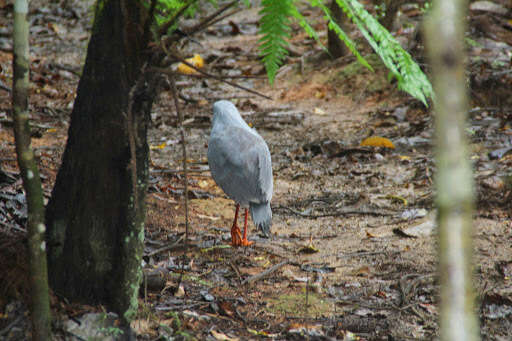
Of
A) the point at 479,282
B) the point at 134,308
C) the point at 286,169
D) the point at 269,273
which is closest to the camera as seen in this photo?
the point at 134,308

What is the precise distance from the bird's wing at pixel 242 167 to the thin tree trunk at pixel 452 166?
11.1 feet

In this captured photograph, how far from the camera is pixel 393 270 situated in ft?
11.8

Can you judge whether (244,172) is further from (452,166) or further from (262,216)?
(452,166)

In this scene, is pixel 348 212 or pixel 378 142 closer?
pixel 348 212

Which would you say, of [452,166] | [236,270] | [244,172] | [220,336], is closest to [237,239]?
[244,172]

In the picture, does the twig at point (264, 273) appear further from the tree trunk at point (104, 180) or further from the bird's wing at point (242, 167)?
the tree trunk at point (104, 180)

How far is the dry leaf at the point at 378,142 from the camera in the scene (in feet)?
21.7

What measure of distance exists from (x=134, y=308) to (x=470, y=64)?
662cm

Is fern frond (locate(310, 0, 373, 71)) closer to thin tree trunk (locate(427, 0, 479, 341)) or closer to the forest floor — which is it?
the forest floor

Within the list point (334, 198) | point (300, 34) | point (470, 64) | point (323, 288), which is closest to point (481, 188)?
point (334, 198)

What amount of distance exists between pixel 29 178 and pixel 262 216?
256cm

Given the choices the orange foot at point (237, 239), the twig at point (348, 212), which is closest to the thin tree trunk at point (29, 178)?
the orange foot at point (237, 239)

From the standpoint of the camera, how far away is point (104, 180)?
6.93 ft

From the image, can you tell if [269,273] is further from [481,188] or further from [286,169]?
[286,169]
